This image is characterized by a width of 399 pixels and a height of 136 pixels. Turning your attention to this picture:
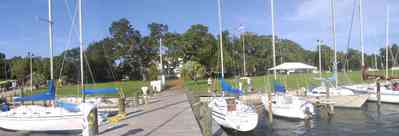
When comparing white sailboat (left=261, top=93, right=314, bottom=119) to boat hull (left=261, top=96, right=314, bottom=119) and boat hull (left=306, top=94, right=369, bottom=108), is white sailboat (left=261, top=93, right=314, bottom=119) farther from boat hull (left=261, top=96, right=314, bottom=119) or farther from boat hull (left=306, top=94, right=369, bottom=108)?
boat hull (left=306, top=94, right=369, bottom=108)

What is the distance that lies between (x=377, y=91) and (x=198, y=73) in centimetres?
3893

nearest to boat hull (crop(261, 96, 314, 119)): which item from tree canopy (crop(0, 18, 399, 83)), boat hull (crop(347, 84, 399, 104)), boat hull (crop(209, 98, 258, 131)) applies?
boat hull (crop(209, 98, 258, 131))

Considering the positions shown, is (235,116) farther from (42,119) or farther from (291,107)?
(42,119)

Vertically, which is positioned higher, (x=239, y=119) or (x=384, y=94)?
(x=384, y=94)

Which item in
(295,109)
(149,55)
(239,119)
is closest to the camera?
(239,119)

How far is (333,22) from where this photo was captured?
29781 millimetres

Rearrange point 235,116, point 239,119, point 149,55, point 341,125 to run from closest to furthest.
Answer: point 239,119, point 235,116, point 341,125, point 149,55

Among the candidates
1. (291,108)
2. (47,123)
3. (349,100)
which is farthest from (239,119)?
(349,100)

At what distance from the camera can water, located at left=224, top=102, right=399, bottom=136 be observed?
18422mm

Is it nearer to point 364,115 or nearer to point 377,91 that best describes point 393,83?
point 377,91

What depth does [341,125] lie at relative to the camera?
2055cm

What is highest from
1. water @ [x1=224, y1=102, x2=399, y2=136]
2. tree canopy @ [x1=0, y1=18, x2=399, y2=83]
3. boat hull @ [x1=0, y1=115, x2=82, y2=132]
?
tree canopy @ [x1=0, y1=18, x2=399, y2=83]

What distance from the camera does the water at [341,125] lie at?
18.4 meters

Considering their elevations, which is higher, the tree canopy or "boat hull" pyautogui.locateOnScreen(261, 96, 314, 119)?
the tree canopy
